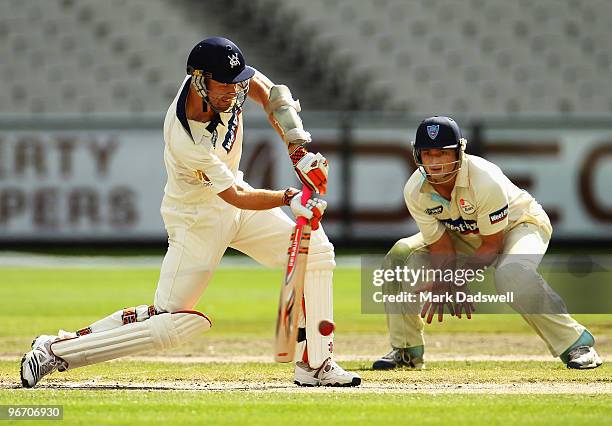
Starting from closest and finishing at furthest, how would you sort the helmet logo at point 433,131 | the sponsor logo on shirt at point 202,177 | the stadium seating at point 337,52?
the sponsor logo on shirt at point 202,177
the helmet logo at point 433,131
the stadium seating at point 337,52

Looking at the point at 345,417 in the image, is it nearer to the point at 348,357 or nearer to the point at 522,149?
the point at 348,357

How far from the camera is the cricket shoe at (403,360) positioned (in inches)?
286

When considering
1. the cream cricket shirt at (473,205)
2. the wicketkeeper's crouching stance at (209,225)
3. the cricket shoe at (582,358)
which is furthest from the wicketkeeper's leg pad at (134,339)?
the cricket shoe at (582,358)

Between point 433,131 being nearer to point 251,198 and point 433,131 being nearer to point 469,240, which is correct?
point 469,240

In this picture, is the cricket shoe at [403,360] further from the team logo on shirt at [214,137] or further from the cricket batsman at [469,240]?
the team logo on shirt at [214,137]

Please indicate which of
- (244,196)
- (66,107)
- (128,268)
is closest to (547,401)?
(244,196)

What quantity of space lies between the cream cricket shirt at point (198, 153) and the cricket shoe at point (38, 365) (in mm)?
1029

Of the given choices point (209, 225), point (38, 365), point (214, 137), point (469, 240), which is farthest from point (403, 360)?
point (38, 365)

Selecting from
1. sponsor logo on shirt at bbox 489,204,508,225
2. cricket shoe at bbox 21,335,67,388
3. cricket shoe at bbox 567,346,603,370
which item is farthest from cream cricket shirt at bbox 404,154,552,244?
cricket shoe at bbox 21,335,67,388

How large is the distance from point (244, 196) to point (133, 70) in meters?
14.6

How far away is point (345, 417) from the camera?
5.21 m

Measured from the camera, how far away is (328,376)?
6.25 meters

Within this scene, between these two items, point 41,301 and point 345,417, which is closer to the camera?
point 345,417

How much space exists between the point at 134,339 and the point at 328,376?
1018 mm
